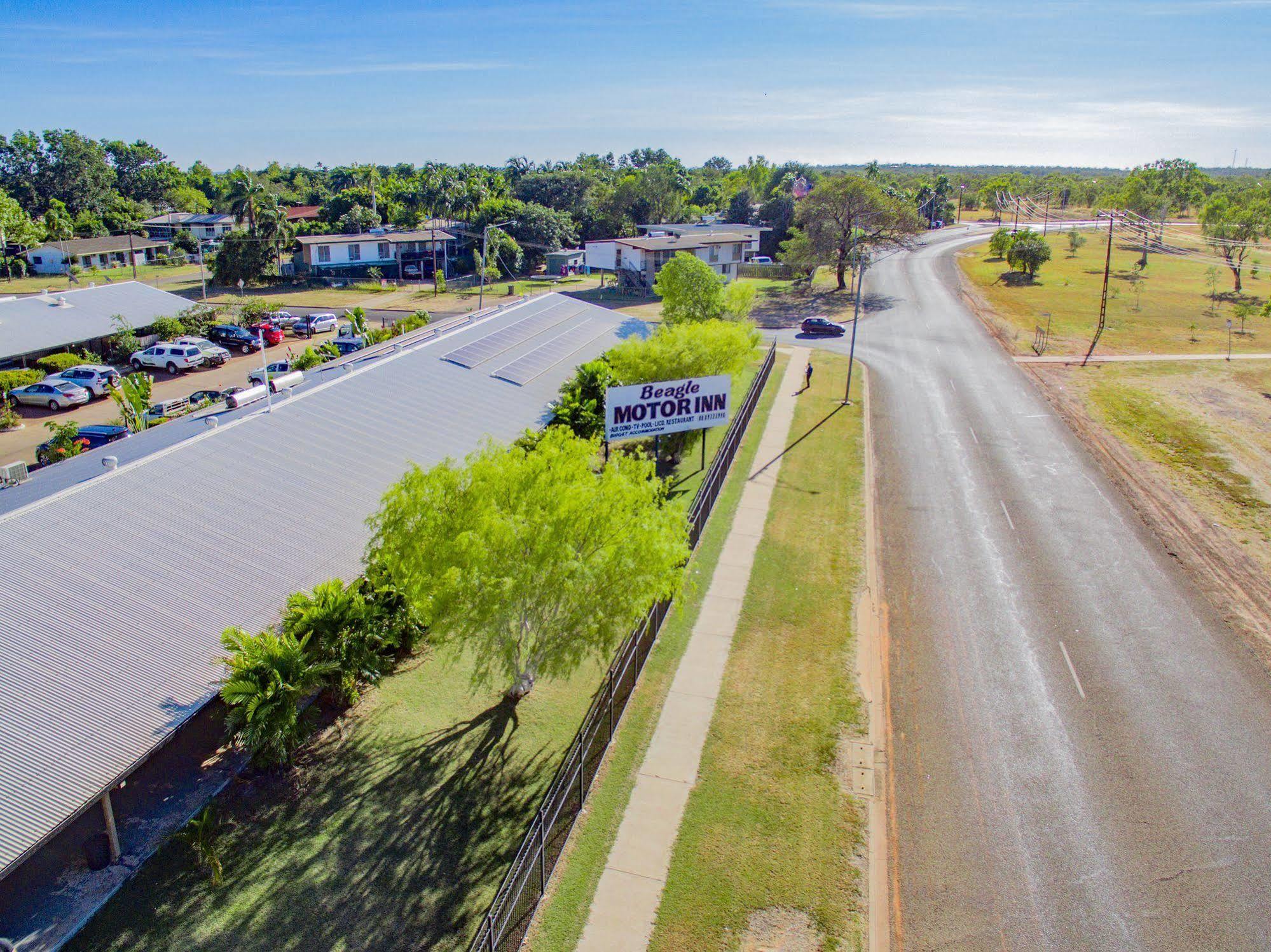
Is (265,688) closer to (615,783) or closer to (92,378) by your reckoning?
(615,783)

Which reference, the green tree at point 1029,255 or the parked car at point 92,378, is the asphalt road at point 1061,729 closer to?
the parked car at point 92,378

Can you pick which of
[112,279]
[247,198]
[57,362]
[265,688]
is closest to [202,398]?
[57,362]

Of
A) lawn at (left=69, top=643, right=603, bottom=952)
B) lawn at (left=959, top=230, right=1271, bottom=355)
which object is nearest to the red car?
lawn at (left=69, top=643, right=603, bottom=952)

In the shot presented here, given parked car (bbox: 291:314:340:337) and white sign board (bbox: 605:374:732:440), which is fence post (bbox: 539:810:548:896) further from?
parked car (bbox: 291:314:340:337)

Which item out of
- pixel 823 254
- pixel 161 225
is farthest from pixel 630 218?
pixel 161 225

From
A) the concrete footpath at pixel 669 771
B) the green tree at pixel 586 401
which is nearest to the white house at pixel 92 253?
the green tree at pixel 586 401

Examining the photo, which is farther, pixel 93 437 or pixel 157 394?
pixel 157 394

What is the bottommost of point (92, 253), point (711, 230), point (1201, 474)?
point (1201, 474)
